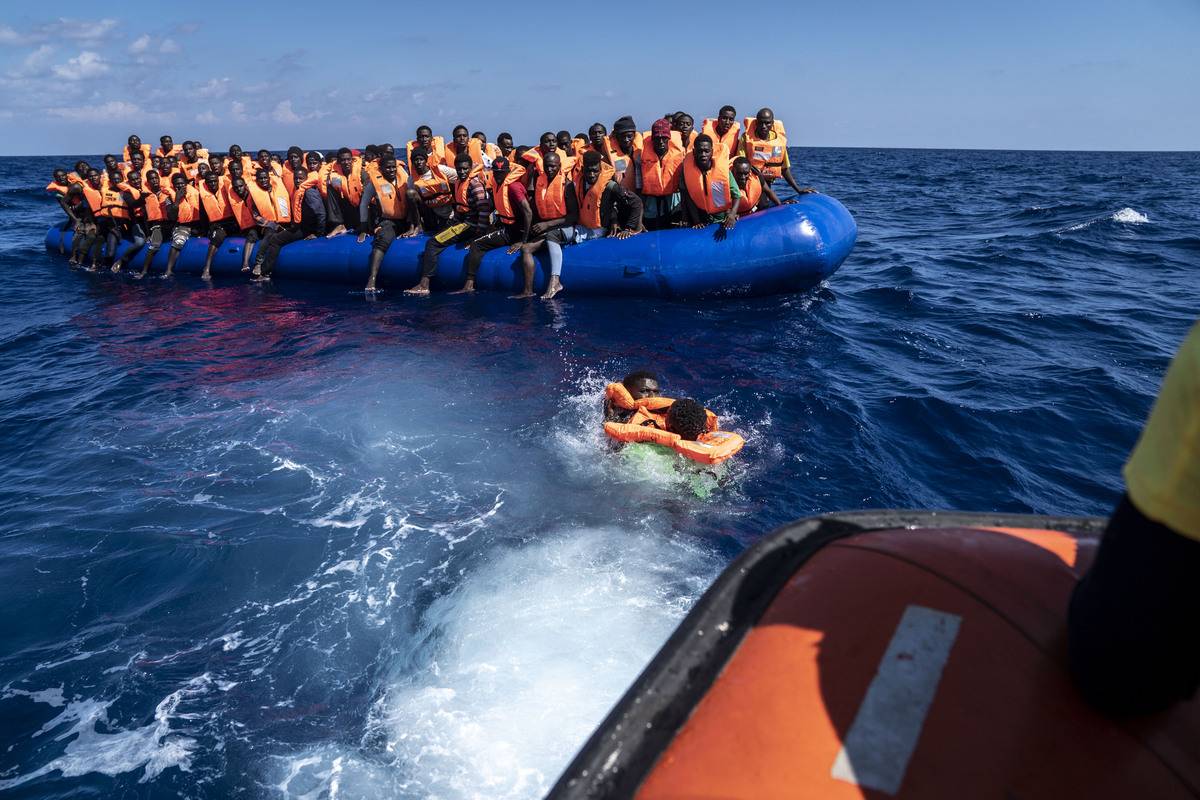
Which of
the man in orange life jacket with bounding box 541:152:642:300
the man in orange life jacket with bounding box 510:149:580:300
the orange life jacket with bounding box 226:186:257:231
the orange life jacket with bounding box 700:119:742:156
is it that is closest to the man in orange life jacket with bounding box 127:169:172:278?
the orange life jacket with bounding box 226:186:257:231

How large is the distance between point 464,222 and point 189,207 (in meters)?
6.43

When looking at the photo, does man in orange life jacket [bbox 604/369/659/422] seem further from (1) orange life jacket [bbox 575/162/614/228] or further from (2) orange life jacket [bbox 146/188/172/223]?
(2) orange life jacket [bbox 146/188/172/223]

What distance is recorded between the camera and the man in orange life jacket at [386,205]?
448 inches

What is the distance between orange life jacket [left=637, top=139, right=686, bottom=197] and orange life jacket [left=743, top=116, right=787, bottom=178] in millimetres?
1185

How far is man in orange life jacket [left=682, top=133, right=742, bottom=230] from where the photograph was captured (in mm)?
9281

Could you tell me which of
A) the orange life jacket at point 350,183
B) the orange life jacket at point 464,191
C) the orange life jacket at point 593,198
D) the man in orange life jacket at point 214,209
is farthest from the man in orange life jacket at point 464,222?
the man in orange life jacket at point 214,209

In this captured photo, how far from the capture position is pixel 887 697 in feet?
4.52

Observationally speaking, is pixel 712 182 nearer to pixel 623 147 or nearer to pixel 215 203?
pixel 623 147

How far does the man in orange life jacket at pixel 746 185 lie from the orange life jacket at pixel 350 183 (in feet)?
21.2

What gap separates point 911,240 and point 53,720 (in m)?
16.0

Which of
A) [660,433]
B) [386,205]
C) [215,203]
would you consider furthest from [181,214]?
[660,433]

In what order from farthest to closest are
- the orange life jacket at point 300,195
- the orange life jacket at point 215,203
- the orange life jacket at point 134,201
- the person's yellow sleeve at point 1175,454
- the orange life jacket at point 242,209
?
A: the orange life jacket at point 134,201
the orange life jacket at point 215,203
the orange life jacket at point 242,209
the orange life jacket at point 300,195
the person's yellow sleeve at point 1175,454

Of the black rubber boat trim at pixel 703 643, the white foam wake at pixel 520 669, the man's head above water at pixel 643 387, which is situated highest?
the black rubber boat trim at pixel 703 643

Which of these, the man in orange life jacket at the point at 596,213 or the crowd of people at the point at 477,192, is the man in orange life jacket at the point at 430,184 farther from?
the man in orange life jacket at the point at 596,213
